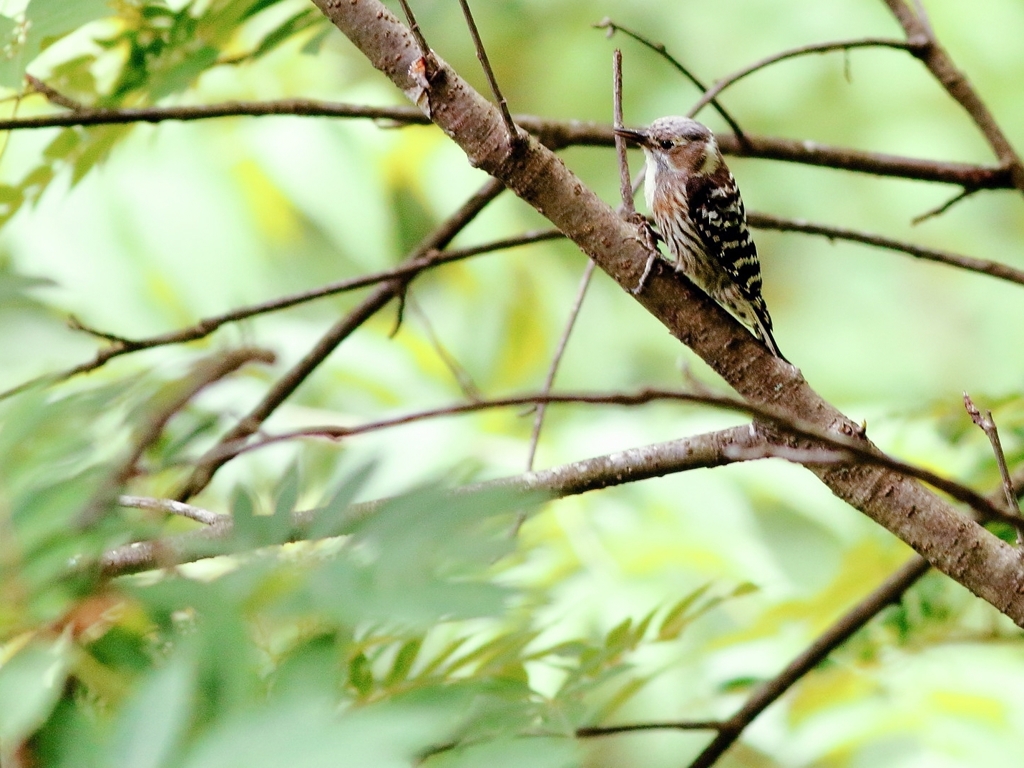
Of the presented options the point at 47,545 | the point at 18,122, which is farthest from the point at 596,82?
the point at 47,545

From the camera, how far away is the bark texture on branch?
89cm

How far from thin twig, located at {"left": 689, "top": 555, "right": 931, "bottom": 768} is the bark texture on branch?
30 cm

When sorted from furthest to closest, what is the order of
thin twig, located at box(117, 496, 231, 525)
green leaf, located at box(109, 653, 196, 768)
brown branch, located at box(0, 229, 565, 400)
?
brown branch, located at box(0, 229, 565, 400) → thin twig, located at box(117, 496, 231, 525) → green leaf, located at box(109, 653, 196, 768)

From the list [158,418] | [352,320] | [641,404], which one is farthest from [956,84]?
[158,418]

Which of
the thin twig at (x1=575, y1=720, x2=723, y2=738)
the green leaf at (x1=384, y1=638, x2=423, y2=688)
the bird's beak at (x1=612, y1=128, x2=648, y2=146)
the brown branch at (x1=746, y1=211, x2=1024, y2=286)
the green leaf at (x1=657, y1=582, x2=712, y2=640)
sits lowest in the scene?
the thin twig at (x1=575, y1=720, x2=723, y2=738)

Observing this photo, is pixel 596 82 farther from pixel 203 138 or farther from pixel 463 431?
pixel 463 431

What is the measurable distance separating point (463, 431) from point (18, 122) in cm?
152

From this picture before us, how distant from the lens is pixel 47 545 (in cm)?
51

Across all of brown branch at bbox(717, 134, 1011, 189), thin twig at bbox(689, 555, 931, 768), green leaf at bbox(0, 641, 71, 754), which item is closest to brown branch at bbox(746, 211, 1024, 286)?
brown branch at bbox(717, 134, 1011, 189)

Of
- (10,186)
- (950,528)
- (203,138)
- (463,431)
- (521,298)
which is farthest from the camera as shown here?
(521,298)

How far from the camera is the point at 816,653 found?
49.7 inches

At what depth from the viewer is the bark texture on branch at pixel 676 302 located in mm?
889

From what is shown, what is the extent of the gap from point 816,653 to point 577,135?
692 mm

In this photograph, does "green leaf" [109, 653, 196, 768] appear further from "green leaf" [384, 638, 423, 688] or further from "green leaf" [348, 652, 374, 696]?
"green leaf" [384, 638, 423, 688]
